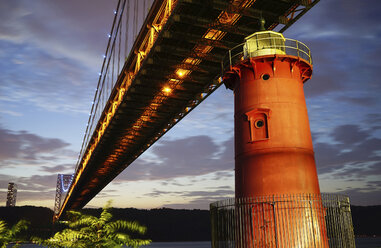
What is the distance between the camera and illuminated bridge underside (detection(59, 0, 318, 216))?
16941 mm

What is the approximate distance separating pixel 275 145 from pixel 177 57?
13228 mm

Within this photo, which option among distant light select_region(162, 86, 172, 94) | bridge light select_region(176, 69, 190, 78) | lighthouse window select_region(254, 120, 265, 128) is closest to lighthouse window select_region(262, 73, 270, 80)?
lighthouse window select_region(254, 120, 265, 128)

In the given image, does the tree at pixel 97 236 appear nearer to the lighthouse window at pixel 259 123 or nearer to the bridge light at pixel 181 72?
the lighthouse window at pixel 259 123

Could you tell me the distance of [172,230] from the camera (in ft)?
580

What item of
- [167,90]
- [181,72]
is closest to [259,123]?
[181,72]

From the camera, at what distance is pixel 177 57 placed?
22.1 metres

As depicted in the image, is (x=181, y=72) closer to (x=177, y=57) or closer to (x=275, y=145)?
(x=177, y=57)

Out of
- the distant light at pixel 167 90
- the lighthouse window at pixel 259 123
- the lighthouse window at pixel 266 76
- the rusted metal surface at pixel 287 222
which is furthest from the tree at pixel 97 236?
the distant light at pixel 167 90

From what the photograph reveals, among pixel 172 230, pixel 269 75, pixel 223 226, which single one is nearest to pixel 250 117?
pixel 269 75

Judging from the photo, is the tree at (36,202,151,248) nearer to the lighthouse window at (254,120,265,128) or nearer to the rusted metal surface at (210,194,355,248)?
the rusted metal surface at (210,194,355,248)

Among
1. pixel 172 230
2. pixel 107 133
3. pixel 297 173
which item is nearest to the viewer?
pixel 297 173

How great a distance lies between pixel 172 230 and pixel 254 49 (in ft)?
574

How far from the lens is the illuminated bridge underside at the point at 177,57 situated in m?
16.9

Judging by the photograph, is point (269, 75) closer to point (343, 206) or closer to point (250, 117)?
point (250, 117)
